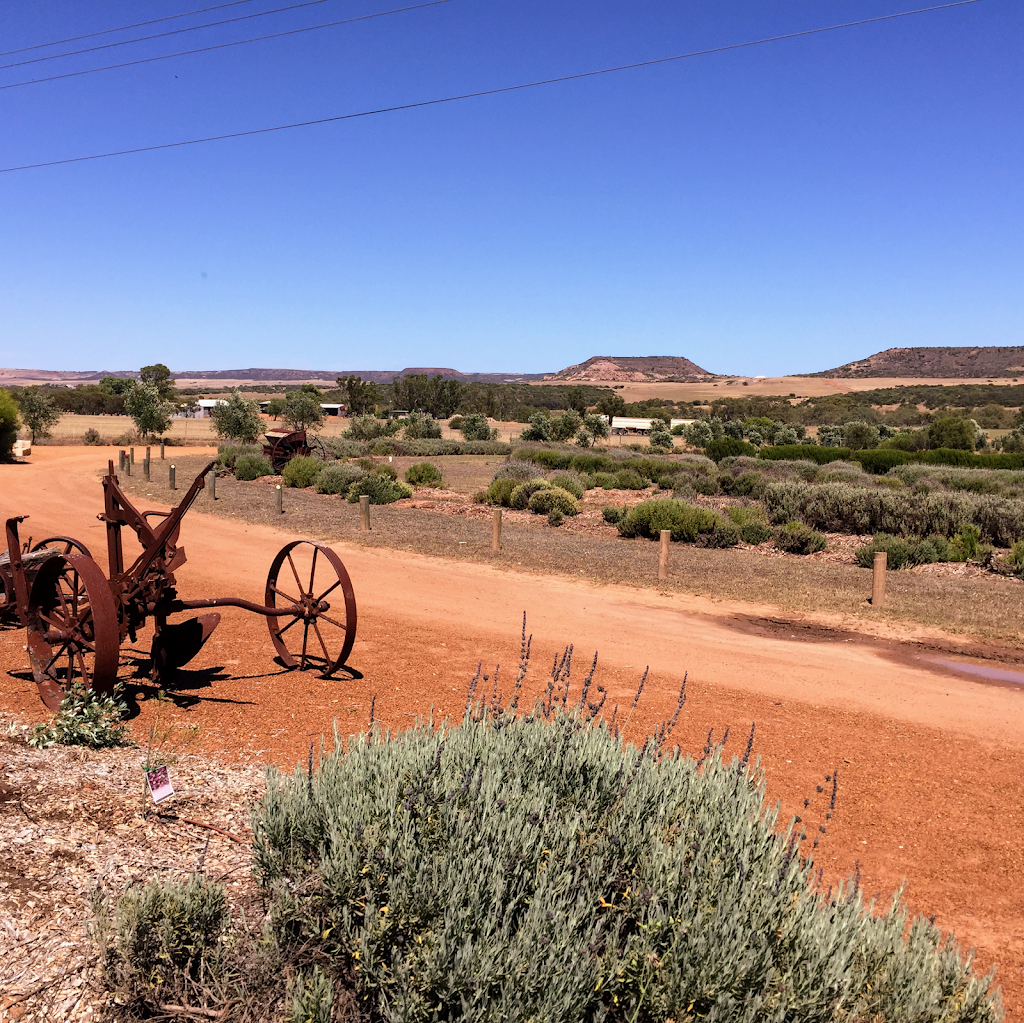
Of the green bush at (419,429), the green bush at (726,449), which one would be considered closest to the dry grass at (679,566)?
the green bush at (726,449)

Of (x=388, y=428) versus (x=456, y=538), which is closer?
(x=456, y=538)

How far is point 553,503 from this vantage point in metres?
23.1

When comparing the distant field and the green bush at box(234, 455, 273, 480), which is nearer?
the green bush at box(234, 455, 273, 480)

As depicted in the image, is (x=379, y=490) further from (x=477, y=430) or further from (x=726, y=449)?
(x=477, y=430)

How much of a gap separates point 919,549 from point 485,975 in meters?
16.3

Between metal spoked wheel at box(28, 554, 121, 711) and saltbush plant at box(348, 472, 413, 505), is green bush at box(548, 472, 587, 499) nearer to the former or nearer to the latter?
saltbush plant at box(348, 472, 413, 505)

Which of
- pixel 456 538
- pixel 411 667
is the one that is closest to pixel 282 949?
pixel 411 667

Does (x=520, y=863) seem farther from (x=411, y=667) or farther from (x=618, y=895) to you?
(x=411, y=667)

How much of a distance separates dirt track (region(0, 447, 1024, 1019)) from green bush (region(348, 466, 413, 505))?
1104 centimetres

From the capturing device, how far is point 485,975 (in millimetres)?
2586

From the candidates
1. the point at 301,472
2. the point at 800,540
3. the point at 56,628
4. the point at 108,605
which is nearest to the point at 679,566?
the point at 800,540

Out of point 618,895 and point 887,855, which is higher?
point 618,895

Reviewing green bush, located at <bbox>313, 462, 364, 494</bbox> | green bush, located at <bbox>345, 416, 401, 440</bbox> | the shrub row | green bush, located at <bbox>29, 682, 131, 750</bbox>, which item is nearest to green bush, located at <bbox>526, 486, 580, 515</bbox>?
the shrub row

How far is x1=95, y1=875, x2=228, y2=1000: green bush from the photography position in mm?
3066
